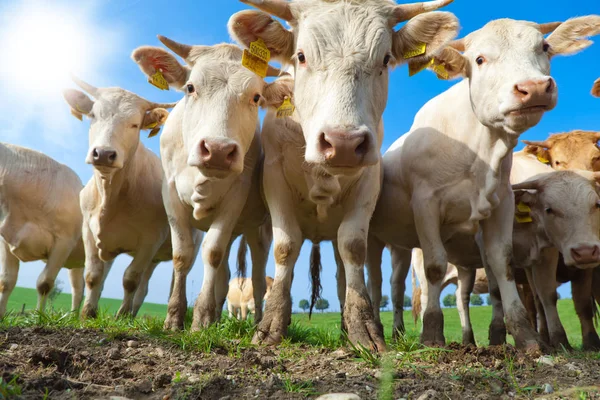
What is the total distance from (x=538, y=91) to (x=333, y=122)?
205 cm

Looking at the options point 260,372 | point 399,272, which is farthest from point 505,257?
point 399,272

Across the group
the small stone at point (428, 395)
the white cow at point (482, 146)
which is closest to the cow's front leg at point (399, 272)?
the white cow at point (482, 146)

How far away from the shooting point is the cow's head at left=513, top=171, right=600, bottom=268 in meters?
6.43

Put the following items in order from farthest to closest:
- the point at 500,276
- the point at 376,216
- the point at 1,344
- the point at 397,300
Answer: the point at 397,300 < the point at 376,216 < the point at 500,276 < the point at 1,344

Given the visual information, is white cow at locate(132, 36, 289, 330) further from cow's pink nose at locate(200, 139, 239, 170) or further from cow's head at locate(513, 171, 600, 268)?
cow's head at locate(513, 171, 600, 268)

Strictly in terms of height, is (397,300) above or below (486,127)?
below

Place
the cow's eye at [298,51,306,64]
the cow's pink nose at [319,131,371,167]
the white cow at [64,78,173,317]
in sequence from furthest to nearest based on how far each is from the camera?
the white cow at [64,78,173,317] < the cow's eye at [298,51,306,64] < the cow's pink nose at [319,131,371,167]

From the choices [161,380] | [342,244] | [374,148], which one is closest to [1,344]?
[161,380]

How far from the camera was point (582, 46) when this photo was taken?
5836mm

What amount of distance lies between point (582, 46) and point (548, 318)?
3.28 meters

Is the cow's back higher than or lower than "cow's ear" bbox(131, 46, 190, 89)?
lower

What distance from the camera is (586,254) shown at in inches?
249

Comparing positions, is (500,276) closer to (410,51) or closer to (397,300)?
(410,51)

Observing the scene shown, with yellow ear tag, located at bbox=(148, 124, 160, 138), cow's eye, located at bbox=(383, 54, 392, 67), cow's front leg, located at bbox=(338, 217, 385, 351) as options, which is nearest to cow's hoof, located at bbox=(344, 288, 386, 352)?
cow's front leg, located at bbox=(338, 217, 385, 351)
